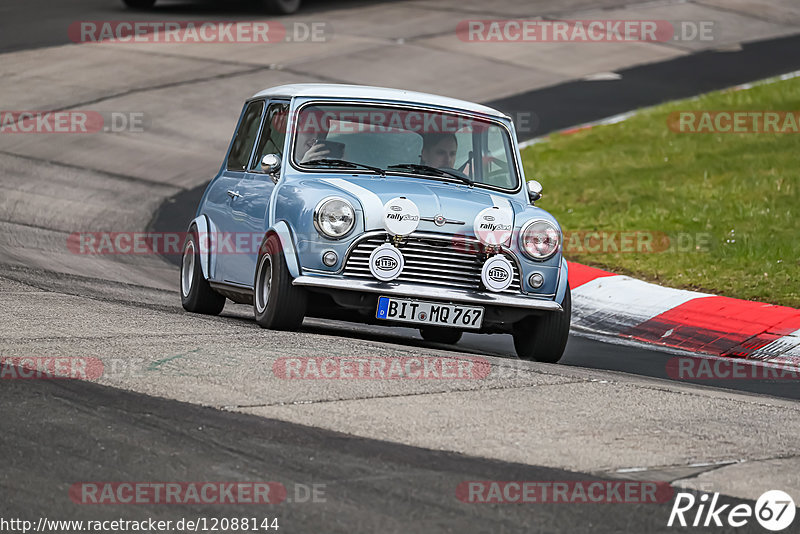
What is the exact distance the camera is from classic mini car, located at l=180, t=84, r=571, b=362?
797 cm

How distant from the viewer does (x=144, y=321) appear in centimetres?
816

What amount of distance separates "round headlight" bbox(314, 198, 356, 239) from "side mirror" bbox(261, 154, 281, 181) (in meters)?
0.89

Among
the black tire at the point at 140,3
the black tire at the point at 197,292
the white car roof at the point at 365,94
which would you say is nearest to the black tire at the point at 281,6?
the black tire at the point at 140,3

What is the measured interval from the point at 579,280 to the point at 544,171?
4634 millimetres

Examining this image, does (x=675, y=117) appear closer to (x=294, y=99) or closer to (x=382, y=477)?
(x=294, y=99)

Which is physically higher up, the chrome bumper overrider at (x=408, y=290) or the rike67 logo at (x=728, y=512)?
the chrome bumper overrider at (x=408, y=290)

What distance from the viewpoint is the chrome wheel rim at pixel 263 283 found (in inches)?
328

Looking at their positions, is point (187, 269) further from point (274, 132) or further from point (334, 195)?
point (334, 195)

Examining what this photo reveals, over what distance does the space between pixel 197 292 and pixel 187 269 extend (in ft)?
1.27

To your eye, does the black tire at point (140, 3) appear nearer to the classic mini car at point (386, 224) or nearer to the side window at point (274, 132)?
the classic mini car at point (386, 224)

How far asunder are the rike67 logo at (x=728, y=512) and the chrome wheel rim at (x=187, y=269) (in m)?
5.69

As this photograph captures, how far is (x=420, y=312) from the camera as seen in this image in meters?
7.96

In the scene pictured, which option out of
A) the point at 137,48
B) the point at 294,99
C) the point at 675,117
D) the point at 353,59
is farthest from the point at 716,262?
the point at 137,48

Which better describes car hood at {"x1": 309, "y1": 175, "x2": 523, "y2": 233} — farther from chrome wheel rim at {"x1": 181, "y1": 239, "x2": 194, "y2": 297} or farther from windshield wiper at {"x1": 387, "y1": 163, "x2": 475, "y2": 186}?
chrome wheel rim at {"x1": 181, "y1": 239, "x2": 194, "y2": 297}
